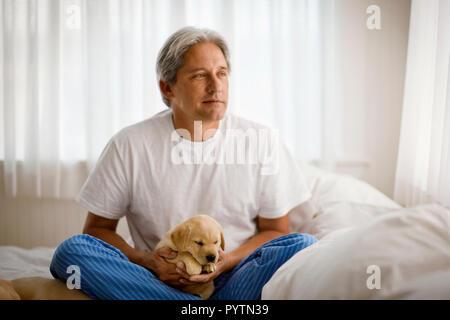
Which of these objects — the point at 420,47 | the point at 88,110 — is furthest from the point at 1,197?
the point at 420,47

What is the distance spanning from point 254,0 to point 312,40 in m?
0.40

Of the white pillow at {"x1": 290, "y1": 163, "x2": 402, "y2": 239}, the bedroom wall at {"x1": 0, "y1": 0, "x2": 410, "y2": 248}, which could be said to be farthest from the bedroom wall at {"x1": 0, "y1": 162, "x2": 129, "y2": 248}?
the white pillow at {"x1": 290, "y1": 163, "x2": 402, "y2": 239}

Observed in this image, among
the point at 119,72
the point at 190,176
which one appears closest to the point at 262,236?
the point at 190,176

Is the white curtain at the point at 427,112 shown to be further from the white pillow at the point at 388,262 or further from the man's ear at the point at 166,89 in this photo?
the man's ear at the point at 166,89

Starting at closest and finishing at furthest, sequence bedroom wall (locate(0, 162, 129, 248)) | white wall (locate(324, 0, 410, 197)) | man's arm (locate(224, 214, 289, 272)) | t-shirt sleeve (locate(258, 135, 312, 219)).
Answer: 1. man's arm (locate(224, 214, 289, 272))
2. t-shirt sleeve (locate(258, 135, 312, 219))
3. white wall (locate(324, 0, 410, 197))
4. bedroom wall (locate(0, 162, 129, 248))

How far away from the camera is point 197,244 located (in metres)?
1.07

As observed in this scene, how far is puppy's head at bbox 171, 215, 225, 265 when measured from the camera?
→ 1062mm

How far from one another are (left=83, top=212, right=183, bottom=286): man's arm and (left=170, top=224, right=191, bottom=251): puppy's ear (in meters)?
0.05

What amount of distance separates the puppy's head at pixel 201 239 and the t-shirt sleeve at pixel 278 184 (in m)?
0.39

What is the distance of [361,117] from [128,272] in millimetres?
1674

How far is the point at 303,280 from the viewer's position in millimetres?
823

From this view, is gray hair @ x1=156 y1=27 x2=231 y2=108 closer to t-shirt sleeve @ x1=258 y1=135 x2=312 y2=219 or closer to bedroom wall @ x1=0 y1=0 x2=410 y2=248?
t-shirt sleeve @ x1=258 y1=135 x2=312 y2=219

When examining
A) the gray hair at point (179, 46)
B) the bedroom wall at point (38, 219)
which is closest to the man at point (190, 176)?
the gray hair at point (179, 46)
